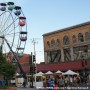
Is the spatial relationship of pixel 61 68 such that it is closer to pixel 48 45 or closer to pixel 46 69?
pixel 46 69

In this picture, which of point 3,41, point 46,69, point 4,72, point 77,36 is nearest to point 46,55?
point 46,69

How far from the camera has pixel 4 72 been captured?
39.2 meters

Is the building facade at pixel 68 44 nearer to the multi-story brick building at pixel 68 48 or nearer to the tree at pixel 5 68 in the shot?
the multi-story brick building at pixel 68 48

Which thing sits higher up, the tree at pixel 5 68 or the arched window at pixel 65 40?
the arched window at pixel 65 40

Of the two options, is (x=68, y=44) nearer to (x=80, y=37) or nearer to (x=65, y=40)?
(x=65, y=40)

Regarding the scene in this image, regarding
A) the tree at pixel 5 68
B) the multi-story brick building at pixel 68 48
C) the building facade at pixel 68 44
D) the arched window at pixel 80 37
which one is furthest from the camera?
the arched window at pixel 80 37

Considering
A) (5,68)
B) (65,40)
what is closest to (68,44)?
(65,40)

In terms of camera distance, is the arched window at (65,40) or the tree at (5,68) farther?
the arched window at (65,40)

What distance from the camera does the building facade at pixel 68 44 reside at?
63188mm

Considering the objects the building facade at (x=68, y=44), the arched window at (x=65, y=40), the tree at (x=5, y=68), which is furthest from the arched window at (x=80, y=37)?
the tree at (x=5, y=68)

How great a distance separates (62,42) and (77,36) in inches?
222

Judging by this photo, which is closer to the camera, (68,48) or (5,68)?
(5,68)

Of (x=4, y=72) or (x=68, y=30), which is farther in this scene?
(x=68, y=30)

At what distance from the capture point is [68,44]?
68375 millimetres
